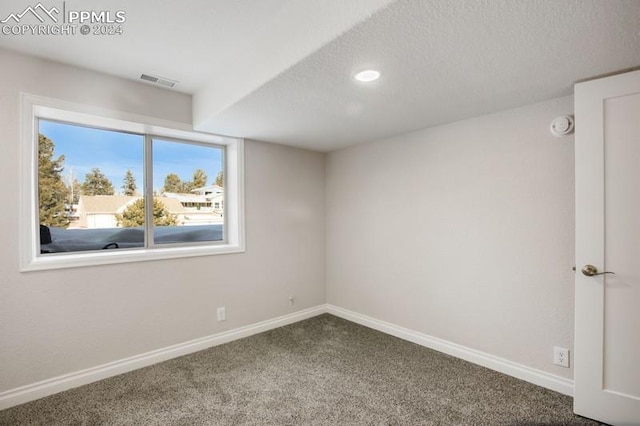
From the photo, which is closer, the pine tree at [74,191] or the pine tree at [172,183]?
the pine tree at [74,191]

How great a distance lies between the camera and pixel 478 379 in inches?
92.3

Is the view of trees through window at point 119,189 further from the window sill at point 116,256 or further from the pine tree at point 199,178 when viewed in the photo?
the window sill at point 116,256

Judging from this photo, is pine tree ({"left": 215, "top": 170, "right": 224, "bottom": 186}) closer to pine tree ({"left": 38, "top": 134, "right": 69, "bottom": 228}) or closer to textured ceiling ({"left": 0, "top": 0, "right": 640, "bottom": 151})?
textured ceiling ({"left": 0, "top": 0, "right": 640, "bottom": 151})

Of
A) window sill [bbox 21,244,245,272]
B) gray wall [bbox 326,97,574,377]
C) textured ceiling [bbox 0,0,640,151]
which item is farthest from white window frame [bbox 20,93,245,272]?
gray wall [bbox 326,97,574,377]

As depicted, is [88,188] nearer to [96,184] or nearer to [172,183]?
[96,184]

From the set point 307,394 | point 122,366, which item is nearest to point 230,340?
point 122,366

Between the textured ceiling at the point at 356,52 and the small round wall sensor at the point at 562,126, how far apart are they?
174mm

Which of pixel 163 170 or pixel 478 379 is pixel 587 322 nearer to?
pixel 478 379

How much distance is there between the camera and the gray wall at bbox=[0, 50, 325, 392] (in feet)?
6.86

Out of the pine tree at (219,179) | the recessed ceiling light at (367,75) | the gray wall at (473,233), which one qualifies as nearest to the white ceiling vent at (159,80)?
the pine tree at (219,179)

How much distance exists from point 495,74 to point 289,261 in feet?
9.10

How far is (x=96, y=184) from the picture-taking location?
105 inches

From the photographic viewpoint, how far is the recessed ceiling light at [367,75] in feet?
5.87

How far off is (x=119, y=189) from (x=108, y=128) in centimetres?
55
